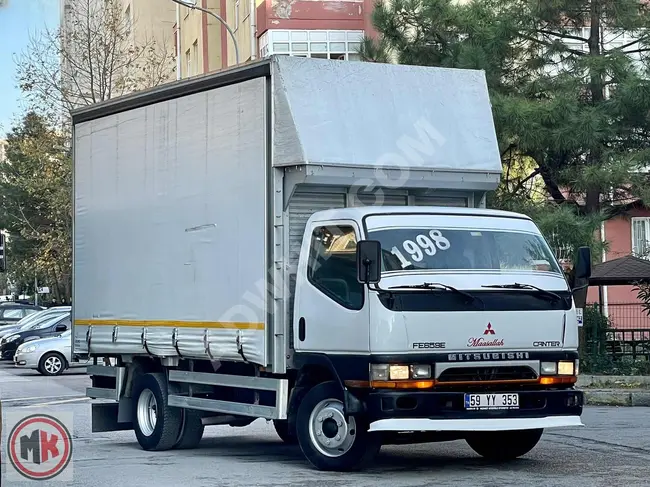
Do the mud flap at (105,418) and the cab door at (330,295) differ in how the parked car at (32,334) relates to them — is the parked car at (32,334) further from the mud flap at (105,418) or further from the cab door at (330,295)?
the cab door at (330,295)

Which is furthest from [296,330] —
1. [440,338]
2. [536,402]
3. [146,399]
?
[146,399]

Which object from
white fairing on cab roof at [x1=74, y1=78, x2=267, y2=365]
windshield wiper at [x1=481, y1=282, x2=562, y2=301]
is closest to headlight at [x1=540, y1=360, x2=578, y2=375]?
windshield wiper at [x1=481, y1=282, x2=562, y2=301]

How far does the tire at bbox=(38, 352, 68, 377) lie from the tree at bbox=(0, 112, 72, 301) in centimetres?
1061

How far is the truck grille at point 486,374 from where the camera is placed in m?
10.6

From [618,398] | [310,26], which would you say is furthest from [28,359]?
[618,398]

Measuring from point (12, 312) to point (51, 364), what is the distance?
15986mm

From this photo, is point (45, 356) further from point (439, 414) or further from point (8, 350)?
point (439, 414)

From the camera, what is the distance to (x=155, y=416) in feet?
44.1

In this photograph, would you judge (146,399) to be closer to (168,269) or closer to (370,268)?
(168,269)

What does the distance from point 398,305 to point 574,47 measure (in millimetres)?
13482

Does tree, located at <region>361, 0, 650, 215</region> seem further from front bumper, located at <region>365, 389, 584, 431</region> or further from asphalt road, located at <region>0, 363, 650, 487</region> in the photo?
front bumper, located at <region>365, 389, 584, 431</region>

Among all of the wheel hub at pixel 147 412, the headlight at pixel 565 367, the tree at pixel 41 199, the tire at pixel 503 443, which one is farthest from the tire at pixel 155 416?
the tree at pixel 41 199

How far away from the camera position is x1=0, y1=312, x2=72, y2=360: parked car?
1340 inches

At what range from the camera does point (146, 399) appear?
538 inches
